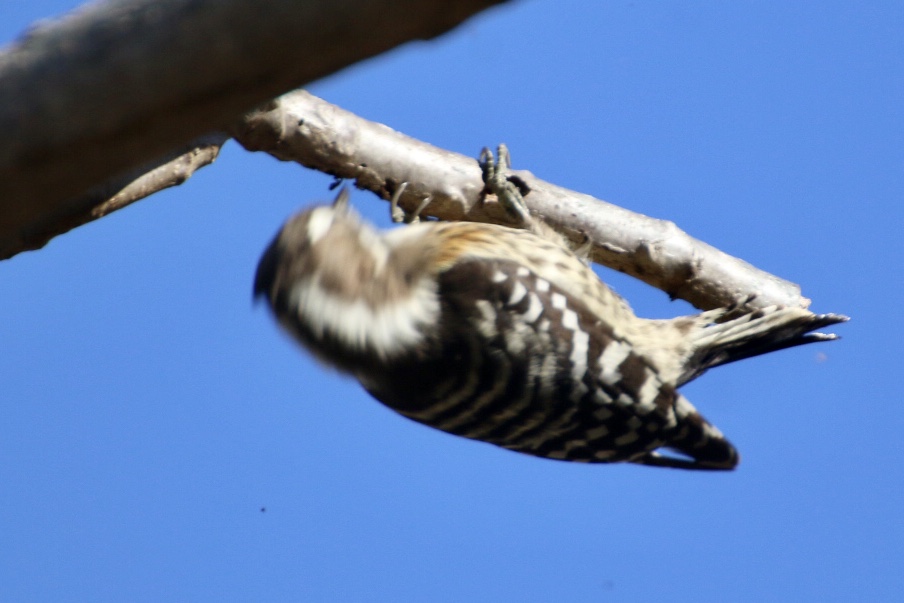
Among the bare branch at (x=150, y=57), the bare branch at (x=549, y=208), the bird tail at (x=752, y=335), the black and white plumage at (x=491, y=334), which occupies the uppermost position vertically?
the bare branch at (x=549, y=208)

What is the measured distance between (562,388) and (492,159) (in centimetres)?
138

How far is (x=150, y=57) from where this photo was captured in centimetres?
199

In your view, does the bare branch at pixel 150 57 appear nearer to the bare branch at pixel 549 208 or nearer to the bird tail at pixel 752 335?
the bare branch at pixel 549 208

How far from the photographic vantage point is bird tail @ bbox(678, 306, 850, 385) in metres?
5.23

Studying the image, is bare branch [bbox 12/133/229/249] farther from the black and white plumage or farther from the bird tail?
the bird tail

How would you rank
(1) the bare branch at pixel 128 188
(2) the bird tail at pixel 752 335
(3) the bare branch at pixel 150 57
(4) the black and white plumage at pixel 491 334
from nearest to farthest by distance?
(3) the bare branch at pixel 150 57
(1) the bare branch at pixel 128 188
(4) the black and white plumage at pixel 491 334
(2) the bird tail at pixel 752 335

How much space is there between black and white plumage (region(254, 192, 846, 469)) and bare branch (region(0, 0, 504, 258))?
227 centimetres

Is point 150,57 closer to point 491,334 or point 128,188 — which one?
point 128,188

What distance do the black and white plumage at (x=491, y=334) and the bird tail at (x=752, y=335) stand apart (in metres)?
0.01

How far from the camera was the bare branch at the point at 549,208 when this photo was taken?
531cm

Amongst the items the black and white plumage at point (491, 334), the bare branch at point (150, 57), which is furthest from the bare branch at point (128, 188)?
the bare branch at point (150, 57)

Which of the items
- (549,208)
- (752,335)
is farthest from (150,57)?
(752,335)

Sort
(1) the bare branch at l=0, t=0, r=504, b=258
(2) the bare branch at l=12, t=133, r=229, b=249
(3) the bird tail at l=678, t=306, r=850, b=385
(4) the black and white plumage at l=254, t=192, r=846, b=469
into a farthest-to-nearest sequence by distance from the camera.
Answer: (3) the bird tail at l=678, t=306, r=850, b=385 < (4) the black and white plumage at l=254, t=192, r=846, b=469 < (2) the bare branch at l=12, t=133, r=229, b=249 < (1) the bare branch at l=0, t=0, r=504, b=258

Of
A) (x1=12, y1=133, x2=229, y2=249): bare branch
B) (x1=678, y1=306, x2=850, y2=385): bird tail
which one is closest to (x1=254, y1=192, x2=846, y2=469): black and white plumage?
(x1=678, y1=306, x2=850, y2=385): bird tail
